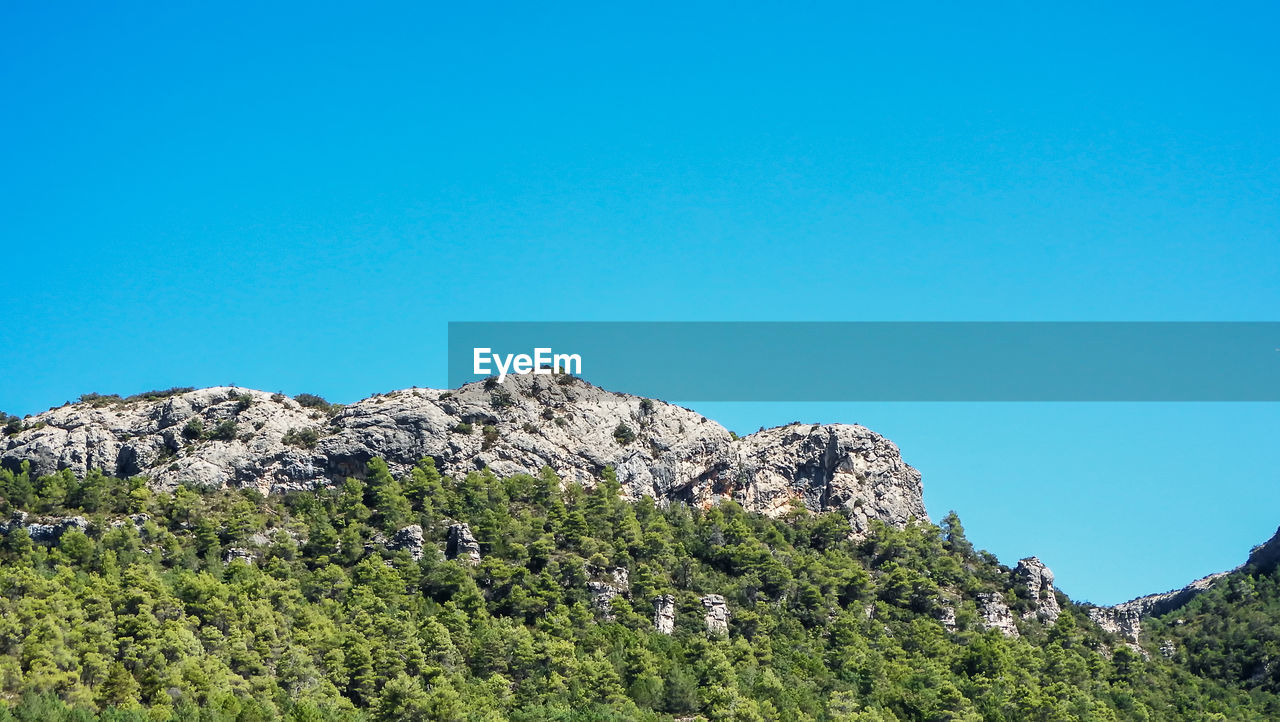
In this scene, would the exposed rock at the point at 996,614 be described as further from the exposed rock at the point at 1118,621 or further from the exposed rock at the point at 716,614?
the exposed rock at the point at 716,614

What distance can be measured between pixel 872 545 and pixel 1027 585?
15.6m

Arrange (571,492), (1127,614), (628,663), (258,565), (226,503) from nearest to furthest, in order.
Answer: (628,663)
(258,565)
(226,503)
(571,492)
(1127,614)

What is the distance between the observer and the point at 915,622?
131 metres

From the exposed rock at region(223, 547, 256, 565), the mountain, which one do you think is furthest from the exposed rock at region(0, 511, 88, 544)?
the exposed rock at region(223, 547, 256, 565)

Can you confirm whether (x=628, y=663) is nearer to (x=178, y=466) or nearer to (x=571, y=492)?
(x=571, y=492)

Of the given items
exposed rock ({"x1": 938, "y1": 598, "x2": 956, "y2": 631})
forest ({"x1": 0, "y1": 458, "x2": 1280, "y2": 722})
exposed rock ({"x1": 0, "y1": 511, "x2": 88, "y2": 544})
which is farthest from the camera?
exposed rock ({"x1": 938, "y1": 598, "x2": 956, "y2": 631})

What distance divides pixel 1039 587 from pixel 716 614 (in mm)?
39730

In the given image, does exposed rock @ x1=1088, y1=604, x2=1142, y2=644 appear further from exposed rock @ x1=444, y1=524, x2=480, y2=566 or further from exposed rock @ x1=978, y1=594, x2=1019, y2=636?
exposed rock @ x1=444, y1=524, x2=480, y2=566

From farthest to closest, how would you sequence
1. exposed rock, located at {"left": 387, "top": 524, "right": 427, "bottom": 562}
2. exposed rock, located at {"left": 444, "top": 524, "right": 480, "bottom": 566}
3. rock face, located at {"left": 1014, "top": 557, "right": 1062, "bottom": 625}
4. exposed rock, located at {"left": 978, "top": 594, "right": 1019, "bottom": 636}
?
rock face, located at {"left": 1014, "top": 557, "right": 1062, "bottom": 625}, exposed rock, located at {"left": 978, "top": 594, "right": 1019, "bottom": 636}, exposed rock, located at {"left": 444, "top": 524, "right": 480, "bottom": 566}, exposed rock, located at {"left": 387, "top": 524, "right": 427, "bottom": 562}

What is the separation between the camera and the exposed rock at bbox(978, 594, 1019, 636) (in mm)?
136000

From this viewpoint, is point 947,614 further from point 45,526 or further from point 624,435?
point 45,526

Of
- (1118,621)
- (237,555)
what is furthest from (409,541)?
(1118,621)

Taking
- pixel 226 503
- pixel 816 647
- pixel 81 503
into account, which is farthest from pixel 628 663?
pixel 81 503

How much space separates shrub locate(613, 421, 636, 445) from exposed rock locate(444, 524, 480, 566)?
27.1 meters
